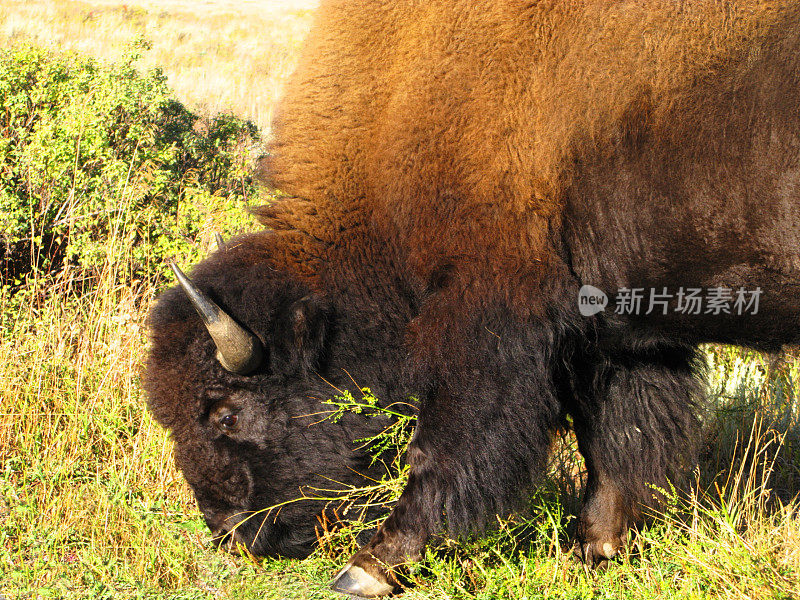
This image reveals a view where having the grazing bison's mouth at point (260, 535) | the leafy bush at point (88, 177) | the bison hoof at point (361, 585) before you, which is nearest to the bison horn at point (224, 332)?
the grazing bison's mouth at point (260, 535)

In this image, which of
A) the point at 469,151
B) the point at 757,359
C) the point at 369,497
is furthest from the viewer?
the point at 757,359

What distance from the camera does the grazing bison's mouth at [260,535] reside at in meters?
3.58

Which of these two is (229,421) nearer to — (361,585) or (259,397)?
(259,397)

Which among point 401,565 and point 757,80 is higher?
point 757,80

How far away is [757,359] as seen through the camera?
18.8ft

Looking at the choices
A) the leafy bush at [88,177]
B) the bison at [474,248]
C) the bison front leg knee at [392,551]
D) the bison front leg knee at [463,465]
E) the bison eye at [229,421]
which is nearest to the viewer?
the bison at [474,248]

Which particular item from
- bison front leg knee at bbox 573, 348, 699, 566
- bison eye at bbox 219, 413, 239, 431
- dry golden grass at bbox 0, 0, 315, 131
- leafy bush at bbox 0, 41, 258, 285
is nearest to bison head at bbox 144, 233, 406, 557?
bison eye at bbox 219, 413, 239, 431

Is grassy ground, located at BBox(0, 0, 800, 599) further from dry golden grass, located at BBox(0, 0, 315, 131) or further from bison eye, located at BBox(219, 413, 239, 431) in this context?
dry golden grass, located at BBox(0, 0, 315, 131)

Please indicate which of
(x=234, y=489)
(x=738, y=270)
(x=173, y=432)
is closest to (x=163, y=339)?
(x=173, y=432)

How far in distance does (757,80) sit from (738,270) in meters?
0.71

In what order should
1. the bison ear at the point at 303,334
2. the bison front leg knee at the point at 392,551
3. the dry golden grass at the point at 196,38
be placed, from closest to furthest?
the bison front leg knee at the point at 392,551
the bison ear at the point at 303,334
the dry golden grass at the point at 196,38

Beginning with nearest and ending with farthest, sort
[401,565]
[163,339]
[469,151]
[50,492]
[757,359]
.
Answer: [469,151] → [401,565] → [163,339] → [50,492] → [757,359]

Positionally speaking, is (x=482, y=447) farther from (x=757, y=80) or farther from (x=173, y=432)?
(x=757, y=80)

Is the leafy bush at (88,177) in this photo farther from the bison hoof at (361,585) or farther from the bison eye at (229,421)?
the bison hoof at (361,585)
